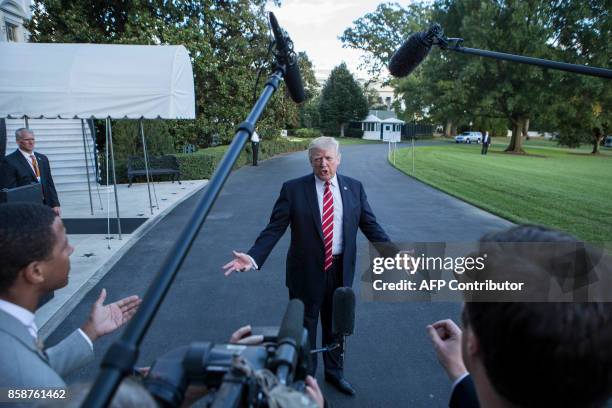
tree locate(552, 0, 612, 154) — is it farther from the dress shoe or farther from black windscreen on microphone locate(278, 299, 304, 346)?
black windscreen on microphone locate(278, 299, 304, 346)

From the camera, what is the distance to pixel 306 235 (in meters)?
3.40

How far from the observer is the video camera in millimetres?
846

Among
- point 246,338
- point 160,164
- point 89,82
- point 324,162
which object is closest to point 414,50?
point 324,162

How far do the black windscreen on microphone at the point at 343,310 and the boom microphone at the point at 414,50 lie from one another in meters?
1.62

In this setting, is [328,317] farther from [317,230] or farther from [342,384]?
[317,230]

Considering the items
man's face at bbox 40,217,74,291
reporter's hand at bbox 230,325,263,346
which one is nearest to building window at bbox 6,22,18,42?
man's face at bbox 40,217,74,291

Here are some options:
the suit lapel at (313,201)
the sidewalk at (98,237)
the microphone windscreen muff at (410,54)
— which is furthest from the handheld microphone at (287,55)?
the sidewalk at (98,237)

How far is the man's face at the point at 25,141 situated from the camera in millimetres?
7078

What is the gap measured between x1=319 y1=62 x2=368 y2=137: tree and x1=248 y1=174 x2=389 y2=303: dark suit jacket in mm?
58349

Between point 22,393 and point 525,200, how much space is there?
13.6 m

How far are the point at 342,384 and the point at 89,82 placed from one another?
7309mm

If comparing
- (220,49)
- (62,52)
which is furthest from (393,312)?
(220,49)

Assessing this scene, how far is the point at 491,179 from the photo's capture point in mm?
17281

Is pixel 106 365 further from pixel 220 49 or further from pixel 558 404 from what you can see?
pixel 220 49
